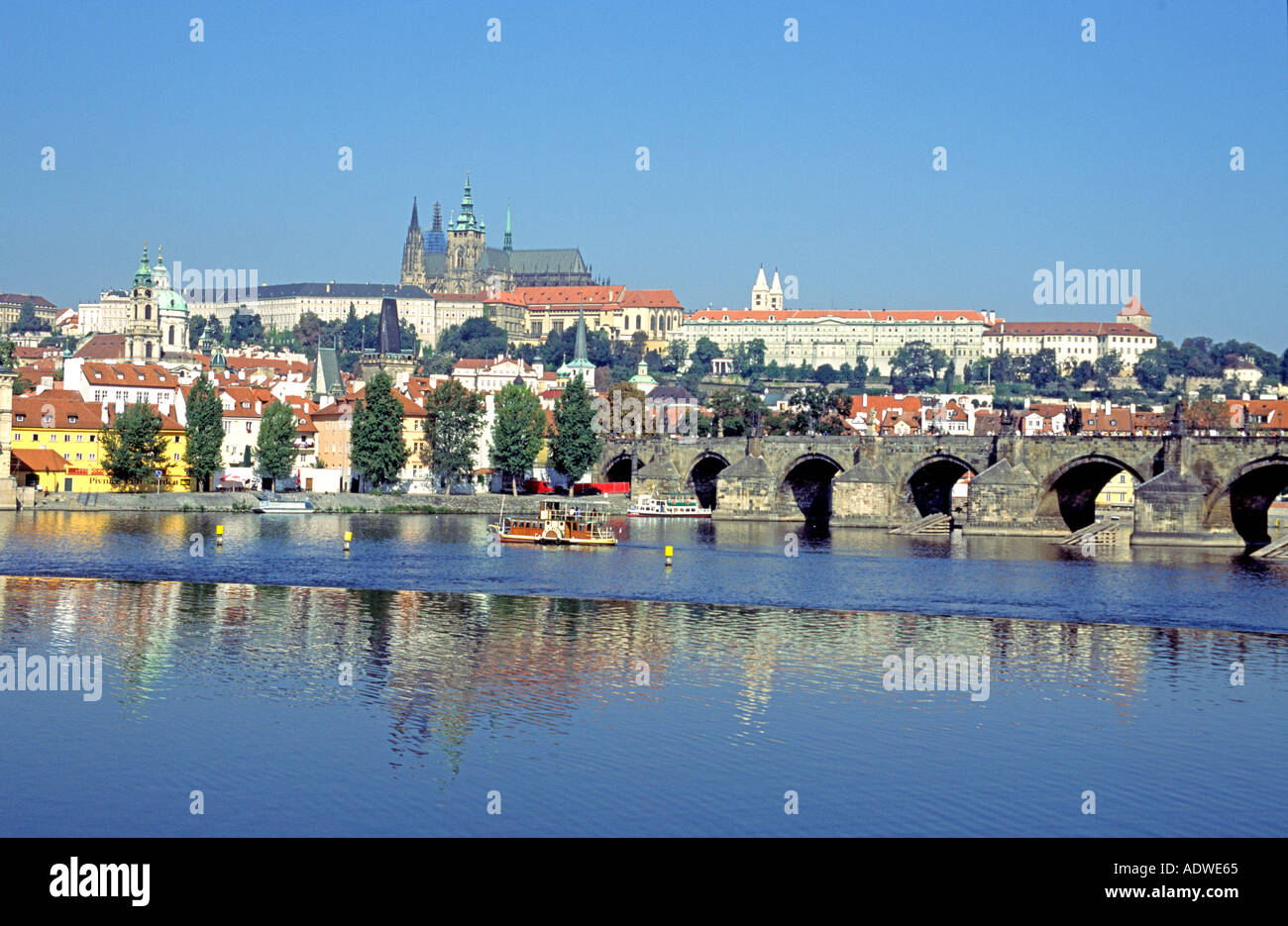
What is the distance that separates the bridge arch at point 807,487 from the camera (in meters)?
93.2

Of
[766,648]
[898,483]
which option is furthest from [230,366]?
[766,648]

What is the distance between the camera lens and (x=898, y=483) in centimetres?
8638

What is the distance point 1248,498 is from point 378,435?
46.8 metres

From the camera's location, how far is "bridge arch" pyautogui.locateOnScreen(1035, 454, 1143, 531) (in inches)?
3093

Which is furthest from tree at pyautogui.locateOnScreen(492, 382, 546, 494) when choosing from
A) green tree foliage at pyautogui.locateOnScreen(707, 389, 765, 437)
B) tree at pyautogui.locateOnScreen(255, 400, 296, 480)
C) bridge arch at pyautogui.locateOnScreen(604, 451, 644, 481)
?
green tree foliage at pyautogui.locateOnScreen(707, 389, 765, 437)

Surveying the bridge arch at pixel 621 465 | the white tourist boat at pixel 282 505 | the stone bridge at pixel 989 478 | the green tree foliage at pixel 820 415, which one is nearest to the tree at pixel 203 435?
the white tourist boat at pixel 282 505

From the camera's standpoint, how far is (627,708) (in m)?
30.1

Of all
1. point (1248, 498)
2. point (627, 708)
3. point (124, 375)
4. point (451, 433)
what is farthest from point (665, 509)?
point (627, 708)

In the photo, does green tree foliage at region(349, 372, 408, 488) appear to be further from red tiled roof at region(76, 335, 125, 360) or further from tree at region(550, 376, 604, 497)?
red tiled roof at region(76, 335, 125, 360)

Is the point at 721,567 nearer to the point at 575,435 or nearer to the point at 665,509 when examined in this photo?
the point at 665,509

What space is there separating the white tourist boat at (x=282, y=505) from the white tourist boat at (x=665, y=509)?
1795 centimetres

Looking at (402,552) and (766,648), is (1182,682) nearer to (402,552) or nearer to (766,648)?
(766,648)
